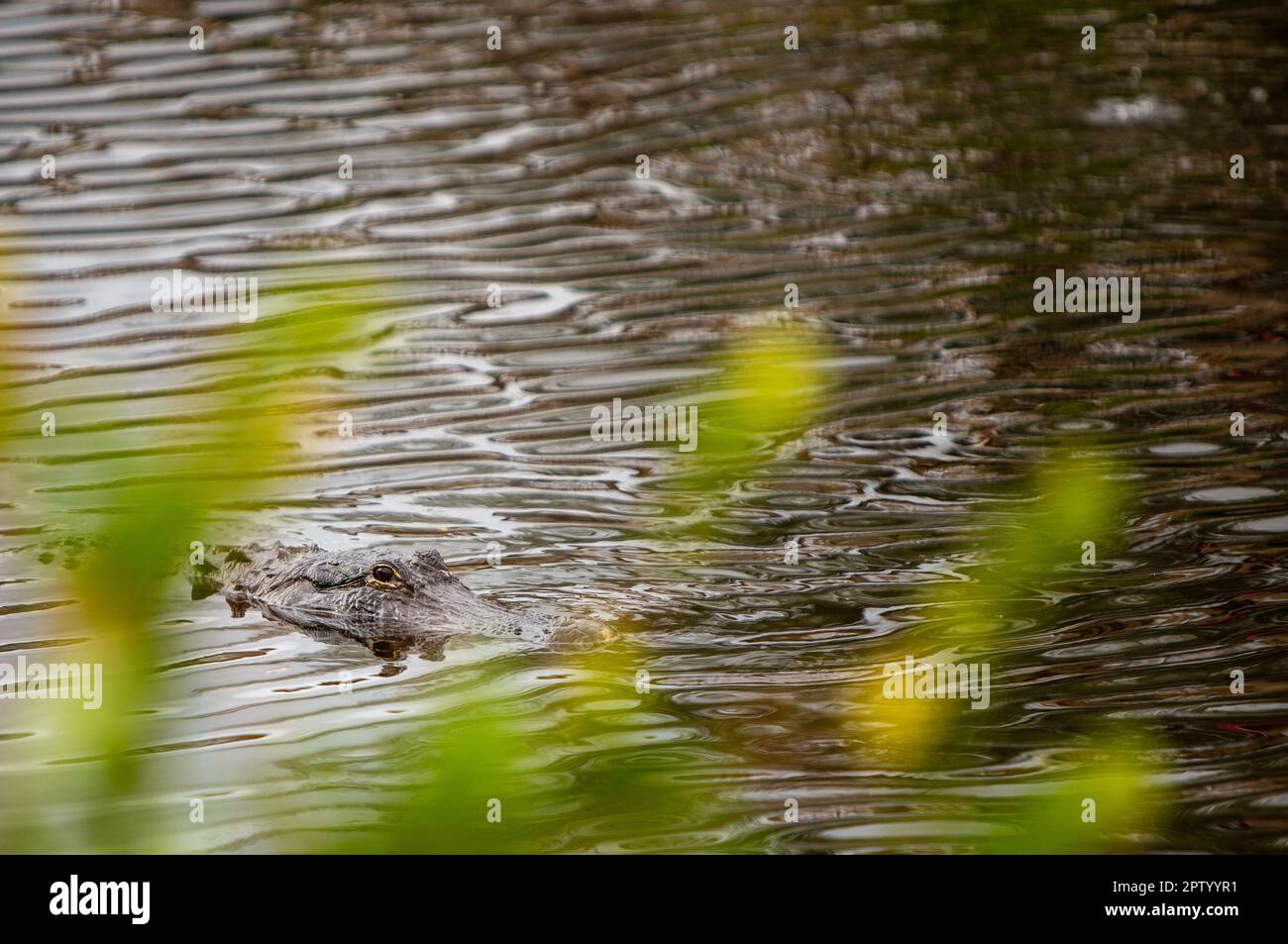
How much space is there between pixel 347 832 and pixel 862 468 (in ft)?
23.9

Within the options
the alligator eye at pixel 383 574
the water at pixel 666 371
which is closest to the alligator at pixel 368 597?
the alligator eye at pixel 383 574

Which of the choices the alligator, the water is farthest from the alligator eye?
the water

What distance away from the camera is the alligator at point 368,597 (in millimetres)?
6637

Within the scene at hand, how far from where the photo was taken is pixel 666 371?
968cm

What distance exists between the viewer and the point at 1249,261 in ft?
37.0

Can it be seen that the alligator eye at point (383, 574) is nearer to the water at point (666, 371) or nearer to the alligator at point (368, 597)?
the alligator at point (368, 597)

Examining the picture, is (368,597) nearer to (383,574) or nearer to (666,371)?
(383,574)

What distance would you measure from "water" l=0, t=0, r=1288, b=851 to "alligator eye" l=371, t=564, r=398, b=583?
1.27ft

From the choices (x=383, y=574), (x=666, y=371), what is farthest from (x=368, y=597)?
(x=666, y=371)

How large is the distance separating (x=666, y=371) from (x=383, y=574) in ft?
10.6

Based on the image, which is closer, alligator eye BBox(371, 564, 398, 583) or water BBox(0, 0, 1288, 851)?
water BBox(0, 0, 1288, 851)

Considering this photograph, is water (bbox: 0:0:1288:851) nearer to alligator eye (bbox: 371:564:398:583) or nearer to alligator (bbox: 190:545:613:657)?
alligator (bbox: 190:545:613:657)

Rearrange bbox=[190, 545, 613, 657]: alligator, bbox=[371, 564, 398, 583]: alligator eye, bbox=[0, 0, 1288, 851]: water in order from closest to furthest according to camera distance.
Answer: bbox=[0, 0, 1288, 851]: water
bbox=[190, 545, 613, 657]: alligator
bbox=[371, 564, 398, 583]: alligator eye

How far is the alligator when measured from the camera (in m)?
6.64
